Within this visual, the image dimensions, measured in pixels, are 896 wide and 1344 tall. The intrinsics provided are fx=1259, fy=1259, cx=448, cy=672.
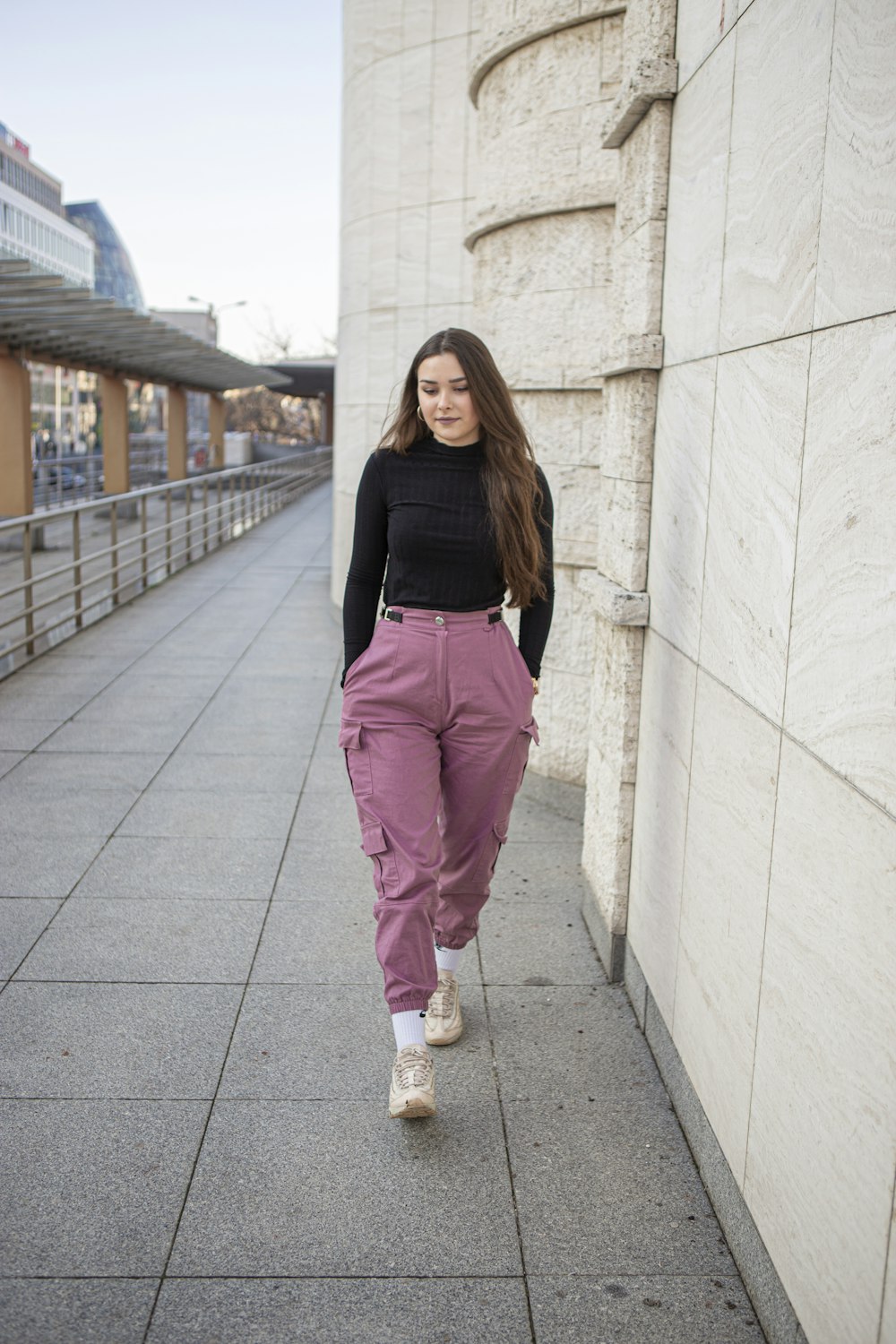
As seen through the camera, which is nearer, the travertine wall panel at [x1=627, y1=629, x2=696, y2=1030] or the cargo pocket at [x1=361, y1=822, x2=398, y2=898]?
the cargo pocket at [x1=361, y1=822, x2=398, y2=898]

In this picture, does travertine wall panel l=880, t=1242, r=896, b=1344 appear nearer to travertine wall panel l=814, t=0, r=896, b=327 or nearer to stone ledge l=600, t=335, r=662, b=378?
travertine wall panel l=814, t=0, r=896, b=327

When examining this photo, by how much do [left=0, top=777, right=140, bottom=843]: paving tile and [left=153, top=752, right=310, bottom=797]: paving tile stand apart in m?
0.27

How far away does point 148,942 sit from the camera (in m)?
4.20

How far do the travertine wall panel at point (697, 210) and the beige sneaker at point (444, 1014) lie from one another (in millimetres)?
1861

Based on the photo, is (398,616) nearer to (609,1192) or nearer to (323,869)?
(609,1192)

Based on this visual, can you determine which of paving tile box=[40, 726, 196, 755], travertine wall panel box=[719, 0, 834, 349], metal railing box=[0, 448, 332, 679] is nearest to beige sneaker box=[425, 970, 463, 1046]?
travertine wall panel box=[719, 0, 834, 349]

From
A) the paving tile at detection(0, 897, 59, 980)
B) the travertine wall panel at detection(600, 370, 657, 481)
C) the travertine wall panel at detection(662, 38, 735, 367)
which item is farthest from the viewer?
the paving tile at detection(0, 897, 59, 980)

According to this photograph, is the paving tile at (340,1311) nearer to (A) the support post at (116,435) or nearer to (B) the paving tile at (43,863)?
(B) the paving tile at (43,863)

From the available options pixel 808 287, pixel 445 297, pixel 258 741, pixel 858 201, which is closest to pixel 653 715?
pixel 808 287

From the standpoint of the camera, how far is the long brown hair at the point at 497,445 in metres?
3.21

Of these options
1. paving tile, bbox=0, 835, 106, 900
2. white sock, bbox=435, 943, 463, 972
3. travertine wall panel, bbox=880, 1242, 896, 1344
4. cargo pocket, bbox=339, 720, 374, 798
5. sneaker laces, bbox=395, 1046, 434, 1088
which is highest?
cargo pocket, bbox=339, 720, 374, 798

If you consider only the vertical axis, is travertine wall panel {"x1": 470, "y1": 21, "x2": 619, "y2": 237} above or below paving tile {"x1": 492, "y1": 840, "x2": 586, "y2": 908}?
above

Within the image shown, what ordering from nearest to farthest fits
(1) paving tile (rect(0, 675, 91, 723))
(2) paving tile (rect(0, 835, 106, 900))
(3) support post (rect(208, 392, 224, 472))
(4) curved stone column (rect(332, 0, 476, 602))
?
(2) paving tile (rect(0, 835, 106, 900))
(1) paving tile (rect(0, 675, 91, 723))
(4) curved stone column (rect(332, 0, 476, 602))
(3) support post (rect(208, 392, 224, 472))

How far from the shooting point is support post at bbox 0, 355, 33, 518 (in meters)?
20.6
